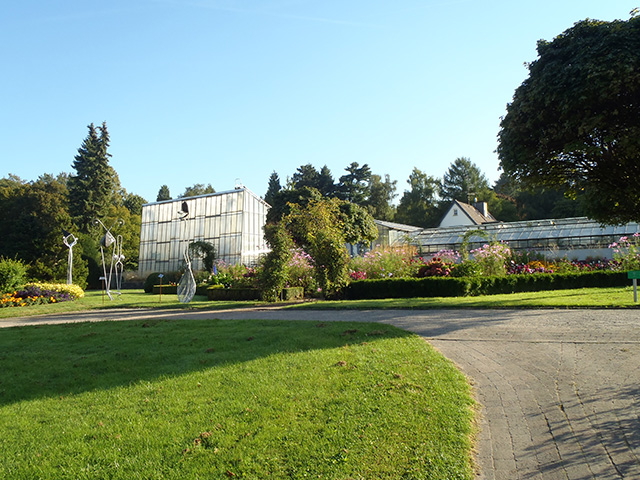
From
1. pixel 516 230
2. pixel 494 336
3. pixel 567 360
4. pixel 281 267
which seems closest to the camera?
pixel 567 360

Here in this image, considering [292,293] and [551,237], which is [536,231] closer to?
[551,237]

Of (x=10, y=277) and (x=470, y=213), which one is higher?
(x=470, y=213)

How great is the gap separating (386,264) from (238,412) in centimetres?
1351

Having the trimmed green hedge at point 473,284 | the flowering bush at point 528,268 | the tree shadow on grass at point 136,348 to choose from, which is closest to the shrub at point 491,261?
the flowering bush at point 528,268

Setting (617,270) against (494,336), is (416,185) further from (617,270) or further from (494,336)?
(494,336)

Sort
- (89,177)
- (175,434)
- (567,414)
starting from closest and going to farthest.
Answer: (175,434), (567,414), (89,177)

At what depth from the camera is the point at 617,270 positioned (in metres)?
15.4

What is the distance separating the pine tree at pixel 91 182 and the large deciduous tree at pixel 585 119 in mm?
38432

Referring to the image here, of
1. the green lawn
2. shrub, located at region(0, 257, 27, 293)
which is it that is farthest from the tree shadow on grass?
shrub, located at region(0, 257, 27, 293)

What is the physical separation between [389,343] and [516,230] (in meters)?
24.8

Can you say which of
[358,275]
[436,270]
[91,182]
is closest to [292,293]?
[358,275]

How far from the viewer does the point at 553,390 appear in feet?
13.3

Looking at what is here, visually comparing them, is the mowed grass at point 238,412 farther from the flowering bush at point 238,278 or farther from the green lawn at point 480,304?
the flowering bush at point 238,278

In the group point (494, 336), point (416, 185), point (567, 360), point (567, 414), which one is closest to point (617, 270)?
point (494, 336)
